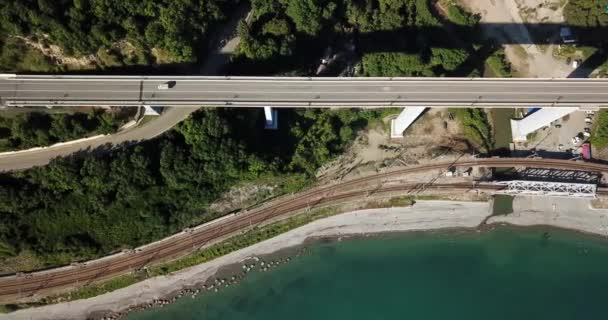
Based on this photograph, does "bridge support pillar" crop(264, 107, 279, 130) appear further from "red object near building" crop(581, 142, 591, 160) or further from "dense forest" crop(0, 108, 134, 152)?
"red object near building" crop(581, 142, 591, 160)

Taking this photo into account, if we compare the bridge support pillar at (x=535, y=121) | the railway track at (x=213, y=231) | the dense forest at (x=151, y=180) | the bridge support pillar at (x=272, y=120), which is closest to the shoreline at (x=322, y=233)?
the railway track at (x=213, y=231)

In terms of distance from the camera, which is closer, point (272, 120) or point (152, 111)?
point (152, 111)

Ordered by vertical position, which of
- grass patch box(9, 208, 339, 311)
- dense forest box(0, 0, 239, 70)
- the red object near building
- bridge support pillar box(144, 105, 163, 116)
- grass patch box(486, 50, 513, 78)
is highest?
dense forest box(0, 0, 239, 70)

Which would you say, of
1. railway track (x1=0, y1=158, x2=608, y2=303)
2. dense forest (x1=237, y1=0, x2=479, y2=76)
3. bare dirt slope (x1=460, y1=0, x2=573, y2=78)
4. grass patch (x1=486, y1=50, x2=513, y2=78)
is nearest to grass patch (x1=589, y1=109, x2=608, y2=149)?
railway track (x1=0, y1=158, x2=608, y2=303)

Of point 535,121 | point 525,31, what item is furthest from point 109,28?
point 525,31

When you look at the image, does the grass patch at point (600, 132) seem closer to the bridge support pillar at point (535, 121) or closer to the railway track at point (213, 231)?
the railway track at point (213, 231)

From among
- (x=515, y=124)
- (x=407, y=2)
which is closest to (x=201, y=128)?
(x=407, y=2)

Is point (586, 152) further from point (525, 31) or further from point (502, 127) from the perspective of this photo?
point (525, 31)
